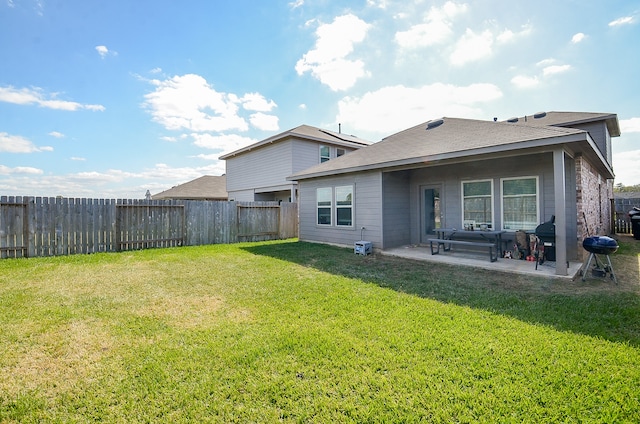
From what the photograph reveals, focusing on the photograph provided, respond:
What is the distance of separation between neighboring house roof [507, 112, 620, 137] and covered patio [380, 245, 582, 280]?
8.39m

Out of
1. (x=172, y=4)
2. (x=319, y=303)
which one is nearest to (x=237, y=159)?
(x=172, y=4)

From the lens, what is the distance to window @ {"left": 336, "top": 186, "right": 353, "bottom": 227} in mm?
9680

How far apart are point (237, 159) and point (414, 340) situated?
1821cm

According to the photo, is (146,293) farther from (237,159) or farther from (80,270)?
(237,159)

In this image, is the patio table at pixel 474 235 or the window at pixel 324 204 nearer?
the patio table at pixel 474 235

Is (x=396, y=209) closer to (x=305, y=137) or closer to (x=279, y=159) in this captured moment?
(x=305, y=137)

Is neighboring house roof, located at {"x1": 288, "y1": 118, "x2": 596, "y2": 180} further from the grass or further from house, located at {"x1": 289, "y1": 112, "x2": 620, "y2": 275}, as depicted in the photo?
the grass

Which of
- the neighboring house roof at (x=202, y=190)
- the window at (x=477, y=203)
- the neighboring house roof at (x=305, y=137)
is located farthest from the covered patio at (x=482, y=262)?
the neighboring house roof at (x=202, y=190)

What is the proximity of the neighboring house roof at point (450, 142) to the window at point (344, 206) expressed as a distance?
2.39 ft

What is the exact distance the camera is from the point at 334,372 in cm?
242

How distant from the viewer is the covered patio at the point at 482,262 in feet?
18.9

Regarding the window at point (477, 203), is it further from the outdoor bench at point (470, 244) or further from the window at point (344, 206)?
the window at point (344, 206)

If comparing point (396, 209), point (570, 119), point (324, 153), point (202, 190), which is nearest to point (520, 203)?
point (396, 209)

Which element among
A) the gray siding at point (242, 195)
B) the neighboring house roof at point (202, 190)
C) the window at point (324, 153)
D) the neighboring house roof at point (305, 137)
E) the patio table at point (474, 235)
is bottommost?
the patio table at point (474, 235)
